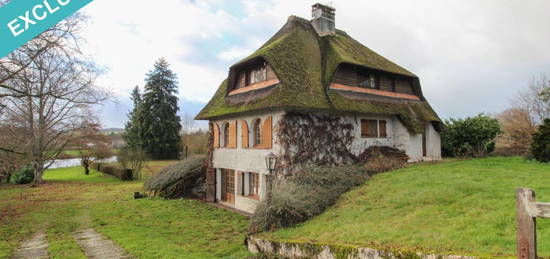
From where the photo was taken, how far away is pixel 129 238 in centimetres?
998

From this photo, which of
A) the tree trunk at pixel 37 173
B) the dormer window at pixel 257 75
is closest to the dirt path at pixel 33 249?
the dormer window at pixel 257 75

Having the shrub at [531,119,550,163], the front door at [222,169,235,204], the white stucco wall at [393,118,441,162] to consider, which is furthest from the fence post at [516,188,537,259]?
the shrub at [531,119,550,163]

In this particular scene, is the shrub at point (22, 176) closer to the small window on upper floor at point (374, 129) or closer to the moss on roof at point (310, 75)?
the moss on roof at point (310, 75)

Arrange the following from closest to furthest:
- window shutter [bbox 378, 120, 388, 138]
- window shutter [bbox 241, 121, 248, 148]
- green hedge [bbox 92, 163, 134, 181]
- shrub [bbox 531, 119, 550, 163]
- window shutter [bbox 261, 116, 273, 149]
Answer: window shutter [bbox 261, 116, 273, 149]
shrub [bbox 531, 119, 550, 163]
window shutter [bbox 241, 121, 248, 148]
window shutter [bbox 378, 120, 388, 138]
green hedge [bbox 92, 163, 134, 181]

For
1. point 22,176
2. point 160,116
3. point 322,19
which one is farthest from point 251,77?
point 160,116

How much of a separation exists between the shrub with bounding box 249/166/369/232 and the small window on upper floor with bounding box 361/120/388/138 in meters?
2.68

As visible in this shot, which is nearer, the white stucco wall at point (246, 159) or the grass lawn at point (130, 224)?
the grass lawn at point (130, 224)

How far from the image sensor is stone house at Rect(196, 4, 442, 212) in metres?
12.4

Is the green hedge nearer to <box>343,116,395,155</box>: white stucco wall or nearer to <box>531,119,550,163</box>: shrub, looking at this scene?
<box>343,116,395,155</box>: white stucco wall

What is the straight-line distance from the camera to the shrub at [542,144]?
14127mm

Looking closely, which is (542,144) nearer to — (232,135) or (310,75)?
(310,75)

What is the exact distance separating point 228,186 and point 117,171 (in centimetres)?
1790

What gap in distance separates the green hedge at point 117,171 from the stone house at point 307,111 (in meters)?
14.7

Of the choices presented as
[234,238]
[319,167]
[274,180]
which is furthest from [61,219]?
[319,167]
